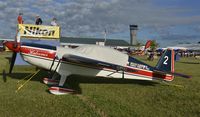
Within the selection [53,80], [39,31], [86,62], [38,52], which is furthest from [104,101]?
[39,31]

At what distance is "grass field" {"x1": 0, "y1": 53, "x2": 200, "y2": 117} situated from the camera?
744 cm

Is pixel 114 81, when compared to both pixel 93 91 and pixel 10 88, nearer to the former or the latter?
pixel 93 91

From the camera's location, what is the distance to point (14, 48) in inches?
445

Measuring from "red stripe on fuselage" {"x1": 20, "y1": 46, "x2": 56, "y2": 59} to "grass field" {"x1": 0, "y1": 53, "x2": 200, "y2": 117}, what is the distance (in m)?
1.28

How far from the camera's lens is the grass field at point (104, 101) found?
7.44m

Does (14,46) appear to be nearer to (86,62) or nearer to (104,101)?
(86,62)

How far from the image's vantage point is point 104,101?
8.86 metres

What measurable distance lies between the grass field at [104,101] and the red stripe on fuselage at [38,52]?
1278mm

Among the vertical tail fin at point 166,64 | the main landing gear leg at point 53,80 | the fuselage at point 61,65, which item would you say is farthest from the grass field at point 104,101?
the vertical tail fin at point 166,64

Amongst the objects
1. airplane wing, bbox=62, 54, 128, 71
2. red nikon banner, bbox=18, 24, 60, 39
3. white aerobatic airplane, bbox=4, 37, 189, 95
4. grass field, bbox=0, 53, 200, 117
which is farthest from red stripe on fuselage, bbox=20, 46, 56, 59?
red nikon banner, bbox=18, 24, 60, 39

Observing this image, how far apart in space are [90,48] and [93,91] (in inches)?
83.5

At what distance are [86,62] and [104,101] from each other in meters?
2.50

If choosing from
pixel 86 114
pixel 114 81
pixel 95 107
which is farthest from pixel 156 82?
pixel 86 114

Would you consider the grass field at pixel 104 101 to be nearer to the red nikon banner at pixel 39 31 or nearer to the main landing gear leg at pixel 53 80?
the main landing gear leg at pixel 53 80
